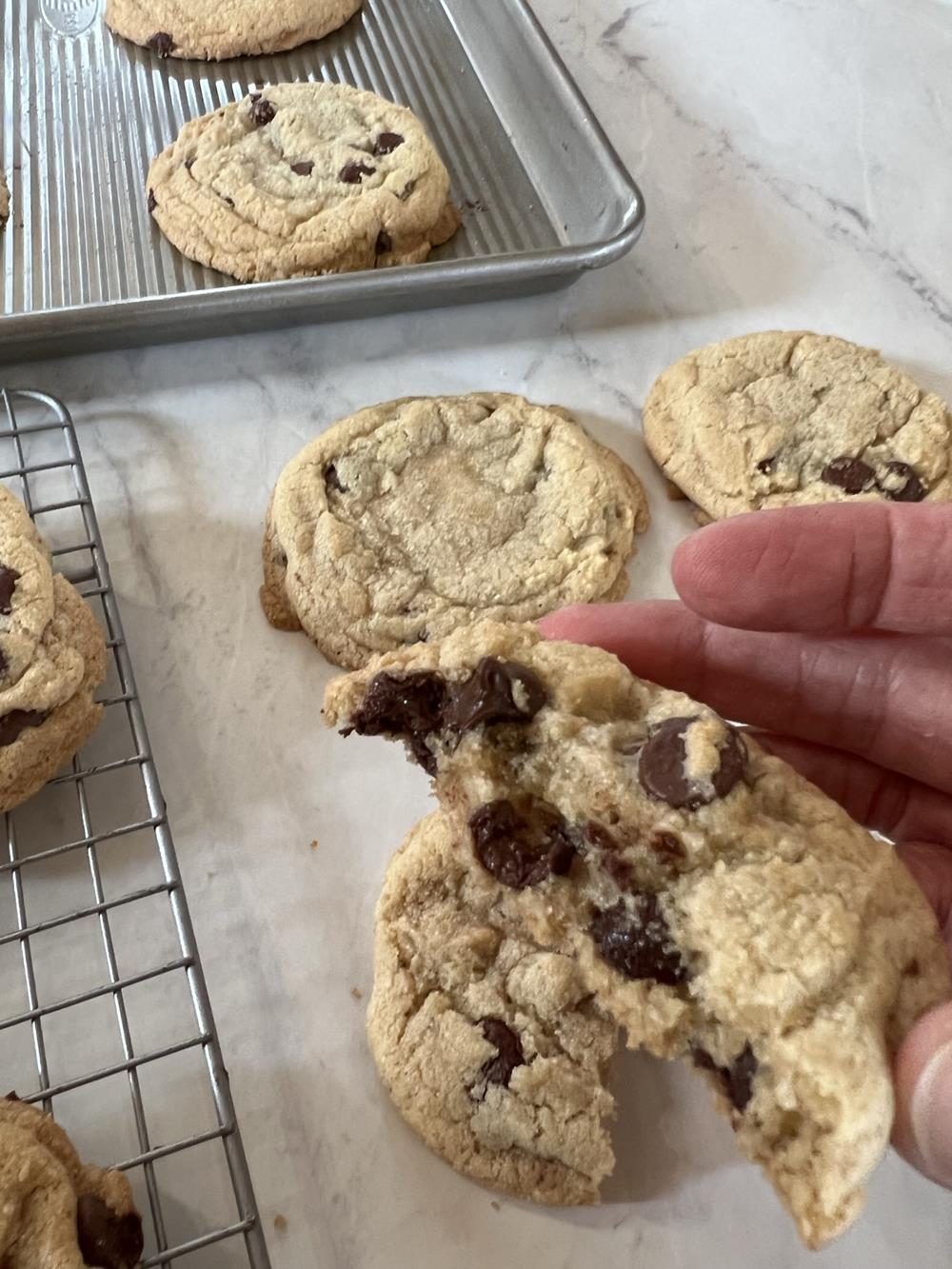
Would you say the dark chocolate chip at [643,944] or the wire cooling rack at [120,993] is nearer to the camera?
the dark chocolate chip at [643,944]

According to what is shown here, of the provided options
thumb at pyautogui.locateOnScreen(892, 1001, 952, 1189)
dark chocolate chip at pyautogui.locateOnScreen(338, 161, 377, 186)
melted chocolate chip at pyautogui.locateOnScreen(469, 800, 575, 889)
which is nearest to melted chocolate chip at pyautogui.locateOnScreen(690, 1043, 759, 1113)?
thumb at pyautogui.locateOnScreen(892, 1001, 952, 1189)

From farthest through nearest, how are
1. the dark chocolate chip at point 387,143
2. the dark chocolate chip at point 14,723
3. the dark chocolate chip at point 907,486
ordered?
the dark chocolate chip at point 387,143 < the dark chocolate chip at point 907,486 < the dark chocolate chip at point 14,723

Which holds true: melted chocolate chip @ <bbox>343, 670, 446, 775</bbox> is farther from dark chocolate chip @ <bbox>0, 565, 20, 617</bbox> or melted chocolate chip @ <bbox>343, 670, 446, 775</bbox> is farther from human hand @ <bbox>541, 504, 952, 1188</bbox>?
dark chocolate chip @ <bbox>0, 565, 20, 617</bbox>

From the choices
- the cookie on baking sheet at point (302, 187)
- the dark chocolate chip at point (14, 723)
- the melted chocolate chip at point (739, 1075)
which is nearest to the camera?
the melted chocolate chip at point (739, 1075)

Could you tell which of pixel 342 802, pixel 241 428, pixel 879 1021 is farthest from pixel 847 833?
pixel 241 428

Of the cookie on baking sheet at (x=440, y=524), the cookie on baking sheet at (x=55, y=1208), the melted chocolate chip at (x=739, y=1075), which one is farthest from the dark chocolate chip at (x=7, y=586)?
the melted chocolate chip at (x=739, y=1075)

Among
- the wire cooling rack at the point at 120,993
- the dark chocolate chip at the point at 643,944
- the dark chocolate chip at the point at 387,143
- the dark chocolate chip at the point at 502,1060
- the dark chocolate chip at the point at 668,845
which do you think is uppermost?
the dark chocolate chip at the point at 387,143

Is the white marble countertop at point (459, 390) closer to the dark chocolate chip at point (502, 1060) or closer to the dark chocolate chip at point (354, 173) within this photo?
the dark chocolate chip at point (502, 1060)
